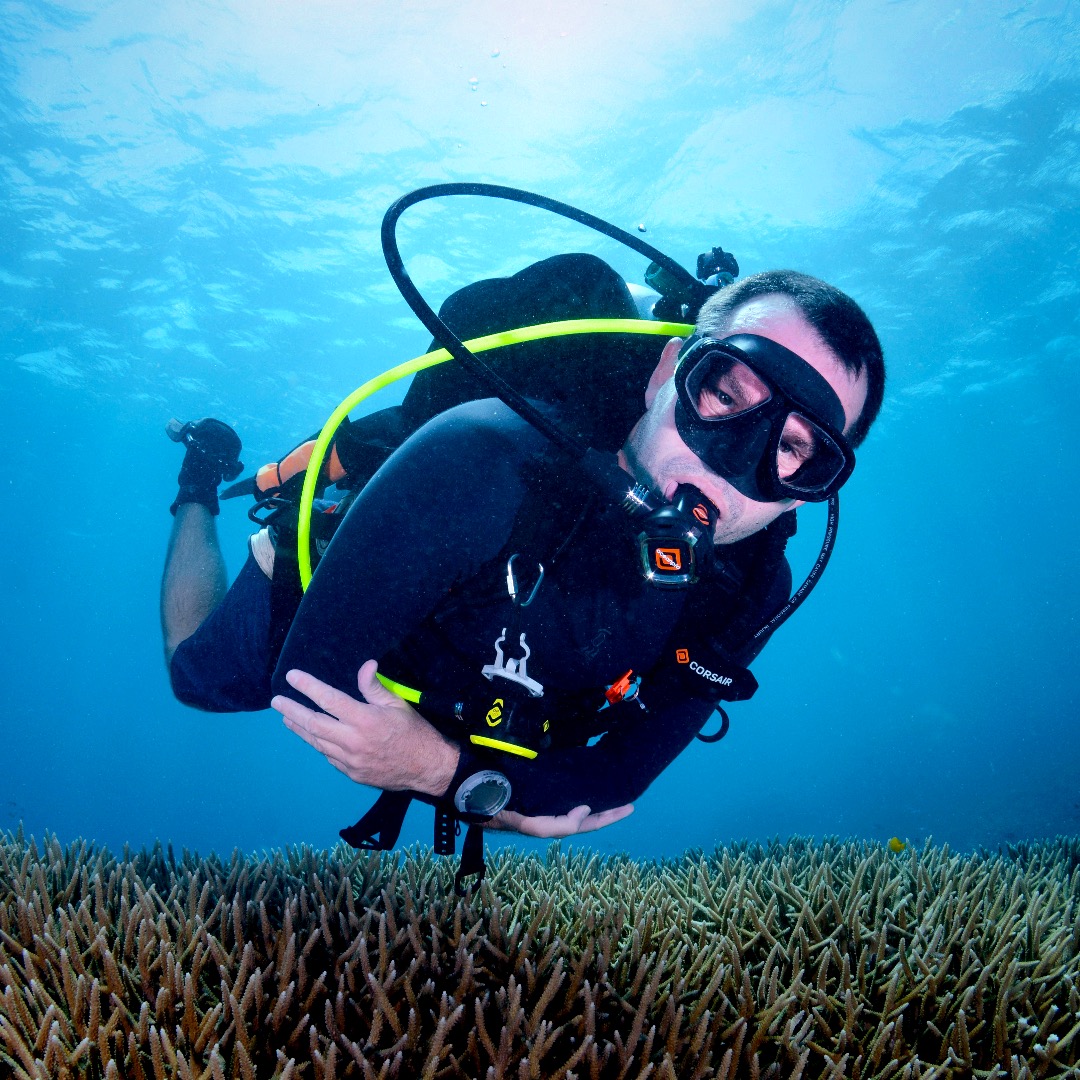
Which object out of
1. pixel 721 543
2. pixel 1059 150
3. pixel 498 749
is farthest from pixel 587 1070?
pixel 1059 150

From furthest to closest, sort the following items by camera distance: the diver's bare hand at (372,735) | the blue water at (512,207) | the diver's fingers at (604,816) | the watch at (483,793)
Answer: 1. the blue water at (512,207)
2. the diver's fingers at (604,816)
3. the watch at (483,793)
4. the diver's bare hand at (372,735)

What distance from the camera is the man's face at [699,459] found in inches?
94.4

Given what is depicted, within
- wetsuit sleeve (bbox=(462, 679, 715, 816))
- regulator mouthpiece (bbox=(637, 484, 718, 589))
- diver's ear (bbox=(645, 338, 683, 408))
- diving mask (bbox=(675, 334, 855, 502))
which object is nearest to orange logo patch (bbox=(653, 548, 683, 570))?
regulator mouthpiece (bbox=(637, 484, 718, 589))

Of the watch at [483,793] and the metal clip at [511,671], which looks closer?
the watch at [483,793]

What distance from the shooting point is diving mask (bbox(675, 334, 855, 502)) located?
7.61 ft

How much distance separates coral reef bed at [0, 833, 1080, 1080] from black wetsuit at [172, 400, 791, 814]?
608mm

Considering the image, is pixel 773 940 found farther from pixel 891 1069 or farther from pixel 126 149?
pixel 126 149

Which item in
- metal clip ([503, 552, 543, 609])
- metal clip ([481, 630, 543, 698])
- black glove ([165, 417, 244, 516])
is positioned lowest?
metal clip ([481, 630, 543, 698])

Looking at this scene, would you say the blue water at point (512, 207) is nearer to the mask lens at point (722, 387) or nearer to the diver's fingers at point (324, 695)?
the diver's fingers at point (324, 695)

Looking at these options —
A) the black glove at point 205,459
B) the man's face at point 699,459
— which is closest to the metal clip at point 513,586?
the man's face at point 699,459

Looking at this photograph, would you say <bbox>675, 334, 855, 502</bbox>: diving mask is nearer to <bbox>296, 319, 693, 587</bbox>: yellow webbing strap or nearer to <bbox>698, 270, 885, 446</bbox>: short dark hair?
<bbox>698, 270, 885, 446</bbox>: short dark hair

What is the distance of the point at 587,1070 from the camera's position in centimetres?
A: 163

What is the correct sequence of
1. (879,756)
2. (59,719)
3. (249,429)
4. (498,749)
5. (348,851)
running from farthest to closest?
(59,719), (879,756), (249,429), (348,851), (498,749)

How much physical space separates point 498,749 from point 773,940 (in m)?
1.40
